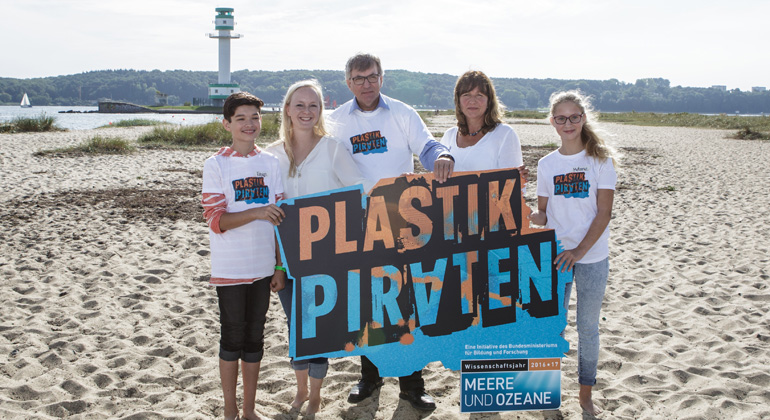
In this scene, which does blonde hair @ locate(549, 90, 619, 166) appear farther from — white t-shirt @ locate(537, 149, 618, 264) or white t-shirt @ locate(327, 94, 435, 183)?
white t-shirt @ locate(327, 94, 435, 183)

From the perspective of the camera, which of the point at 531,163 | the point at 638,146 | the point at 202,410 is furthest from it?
the point at 638,146

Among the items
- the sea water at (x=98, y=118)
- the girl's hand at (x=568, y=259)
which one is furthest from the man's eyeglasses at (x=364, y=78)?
the sea water at (x=98, y=118)

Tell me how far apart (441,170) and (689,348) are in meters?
2.82

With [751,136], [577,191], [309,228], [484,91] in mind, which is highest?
[751,136]

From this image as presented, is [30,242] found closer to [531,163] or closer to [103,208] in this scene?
[103,208]

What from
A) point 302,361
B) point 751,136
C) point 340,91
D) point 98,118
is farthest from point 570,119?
point 340,91

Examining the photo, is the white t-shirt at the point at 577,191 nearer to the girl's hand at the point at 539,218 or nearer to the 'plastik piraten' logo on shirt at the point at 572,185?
the 'plastik piraten' logo on shirt at the point at 572,185

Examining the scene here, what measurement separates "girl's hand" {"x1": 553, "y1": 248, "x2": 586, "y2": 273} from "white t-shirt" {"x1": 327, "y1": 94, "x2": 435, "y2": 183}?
1.09m

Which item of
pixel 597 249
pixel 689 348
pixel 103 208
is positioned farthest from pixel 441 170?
pixel 103 208

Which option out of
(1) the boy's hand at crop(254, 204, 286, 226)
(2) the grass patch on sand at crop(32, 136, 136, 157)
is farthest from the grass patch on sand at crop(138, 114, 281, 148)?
(1) the boy's hand at crop(254, 204, 286, 226)

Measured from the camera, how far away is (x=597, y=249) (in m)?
→ 3.02

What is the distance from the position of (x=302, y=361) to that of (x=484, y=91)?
1.99 metres

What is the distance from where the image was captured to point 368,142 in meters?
3.37

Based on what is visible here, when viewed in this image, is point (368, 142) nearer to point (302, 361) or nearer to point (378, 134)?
point (378, 134)
